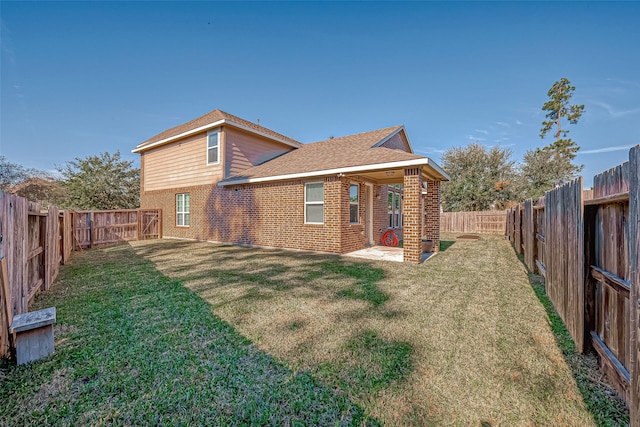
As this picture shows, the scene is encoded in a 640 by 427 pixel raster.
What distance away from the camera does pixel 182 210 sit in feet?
48.1

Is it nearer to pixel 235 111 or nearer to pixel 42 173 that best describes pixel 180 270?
pixel 235 111

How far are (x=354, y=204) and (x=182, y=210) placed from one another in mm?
10059

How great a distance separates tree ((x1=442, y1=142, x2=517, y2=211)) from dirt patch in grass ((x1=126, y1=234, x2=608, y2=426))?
70.2 ft

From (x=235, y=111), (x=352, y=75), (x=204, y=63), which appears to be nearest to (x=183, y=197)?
(x=235, y=111)

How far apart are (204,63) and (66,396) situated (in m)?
13.9

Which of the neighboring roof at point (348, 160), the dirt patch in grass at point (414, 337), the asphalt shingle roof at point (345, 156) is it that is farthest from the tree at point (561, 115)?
the dirt patch in grass at point (414, 337)

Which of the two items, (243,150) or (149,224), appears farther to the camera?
(149,224)

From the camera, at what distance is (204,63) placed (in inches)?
493

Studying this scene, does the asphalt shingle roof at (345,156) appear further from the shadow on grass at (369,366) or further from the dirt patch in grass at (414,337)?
the shadow on grass at (369,366)

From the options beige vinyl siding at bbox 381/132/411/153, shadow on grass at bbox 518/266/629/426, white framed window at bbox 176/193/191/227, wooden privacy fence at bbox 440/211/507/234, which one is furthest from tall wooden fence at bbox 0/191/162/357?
wooden privacy fence at bbox 440/211/507/234

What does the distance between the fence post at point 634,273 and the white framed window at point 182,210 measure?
603 inches

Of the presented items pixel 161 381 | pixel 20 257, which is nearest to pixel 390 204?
pixel 161 381

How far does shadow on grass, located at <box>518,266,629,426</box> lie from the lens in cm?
191

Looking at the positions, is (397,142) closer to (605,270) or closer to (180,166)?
(180,166)
